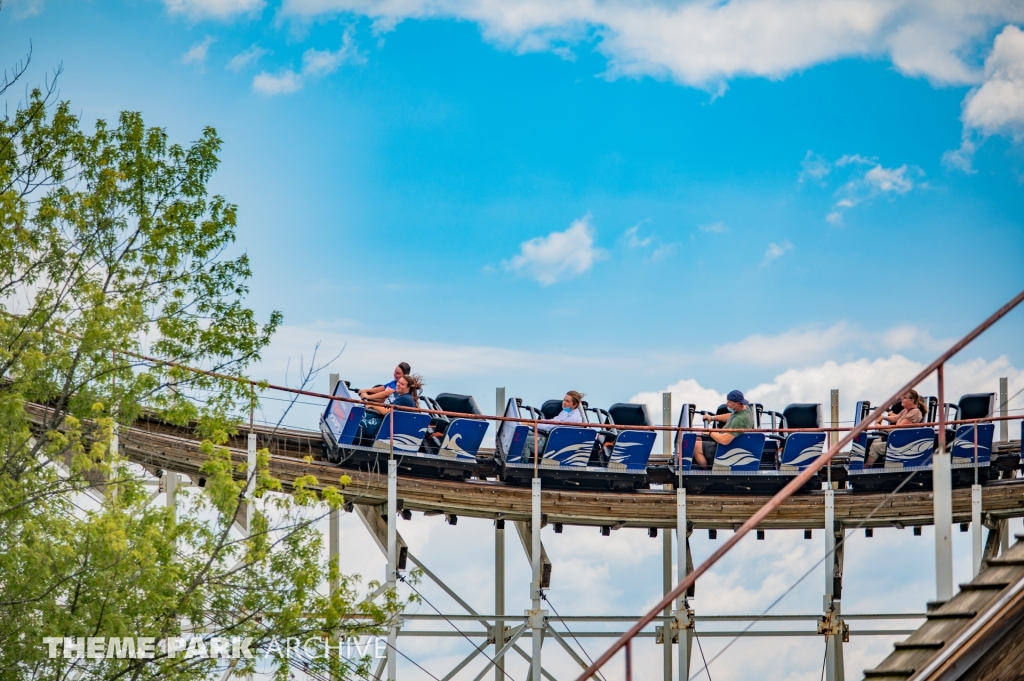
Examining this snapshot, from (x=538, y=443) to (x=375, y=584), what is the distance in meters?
3.81

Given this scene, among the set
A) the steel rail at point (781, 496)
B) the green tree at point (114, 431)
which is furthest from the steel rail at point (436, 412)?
the steel rail at point (781, 496)

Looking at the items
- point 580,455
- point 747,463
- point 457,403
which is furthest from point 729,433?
point 457,403

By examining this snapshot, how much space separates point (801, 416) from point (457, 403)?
4.97 metres

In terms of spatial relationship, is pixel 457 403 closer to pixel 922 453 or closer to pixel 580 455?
pixel 580 455

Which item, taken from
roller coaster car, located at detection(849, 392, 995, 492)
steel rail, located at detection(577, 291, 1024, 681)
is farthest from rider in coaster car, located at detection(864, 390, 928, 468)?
steel rail, located at detection(577, 291, 1024, 681)

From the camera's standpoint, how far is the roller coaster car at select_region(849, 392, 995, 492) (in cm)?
1636

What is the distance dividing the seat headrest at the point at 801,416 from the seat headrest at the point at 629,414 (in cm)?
219

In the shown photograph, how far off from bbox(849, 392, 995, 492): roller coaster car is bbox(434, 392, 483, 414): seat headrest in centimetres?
489

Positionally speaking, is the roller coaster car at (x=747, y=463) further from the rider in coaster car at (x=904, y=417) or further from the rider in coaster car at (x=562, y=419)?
the rider in coaster car at (x=562, y=419)

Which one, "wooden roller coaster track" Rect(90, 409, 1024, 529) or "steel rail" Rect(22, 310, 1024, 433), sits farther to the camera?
"wooden roller coaster track" Rect(90, 409, 1024, 529)

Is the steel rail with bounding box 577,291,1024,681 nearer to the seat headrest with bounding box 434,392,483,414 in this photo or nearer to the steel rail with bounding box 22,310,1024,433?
the steel rail with bounding box 22,310,1024,433

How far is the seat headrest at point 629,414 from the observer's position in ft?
56.2

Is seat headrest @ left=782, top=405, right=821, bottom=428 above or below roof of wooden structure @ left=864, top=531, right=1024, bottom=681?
above

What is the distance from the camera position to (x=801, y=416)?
18.2 meters
